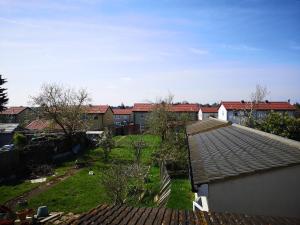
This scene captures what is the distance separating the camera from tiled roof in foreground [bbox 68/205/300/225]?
647 centimetres

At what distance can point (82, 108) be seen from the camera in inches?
1497

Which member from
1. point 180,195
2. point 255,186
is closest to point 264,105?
point 180,195

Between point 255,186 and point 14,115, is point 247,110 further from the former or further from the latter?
point 255,186

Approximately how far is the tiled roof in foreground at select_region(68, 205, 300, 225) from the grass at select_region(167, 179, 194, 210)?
789 centimetres

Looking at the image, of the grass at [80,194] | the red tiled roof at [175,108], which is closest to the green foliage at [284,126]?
the grass at [80,194]

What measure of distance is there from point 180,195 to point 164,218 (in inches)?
432

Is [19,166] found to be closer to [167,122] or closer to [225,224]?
[167,122]

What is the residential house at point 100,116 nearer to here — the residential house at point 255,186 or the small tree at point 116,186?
the small tree at point 116,186

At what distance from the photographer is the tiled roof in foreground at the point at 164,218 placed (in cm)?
647

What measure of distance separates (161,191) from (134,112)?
53.0m

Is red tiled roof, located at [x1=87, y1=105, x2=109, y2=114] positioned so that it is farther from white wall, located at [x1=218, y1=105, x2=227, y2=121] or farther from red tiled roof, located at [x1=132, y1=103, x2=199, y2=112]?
white wall, located at [x1=218, y1=105, x2=227, y2=121]

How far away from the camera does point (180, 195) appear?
1731cm

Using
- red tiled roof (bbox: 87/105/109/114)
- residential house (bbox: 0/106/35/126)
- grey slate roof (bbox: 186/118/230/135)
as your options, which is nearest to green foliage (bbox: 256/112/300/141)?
grey slate roof (bbox: 186/118/230/135)

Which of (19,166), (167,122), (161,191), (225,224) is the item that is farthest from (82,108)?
(225,224)
